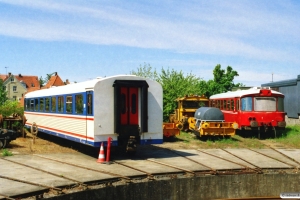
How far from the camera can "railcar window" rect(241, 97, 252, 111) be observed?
21.7 meters

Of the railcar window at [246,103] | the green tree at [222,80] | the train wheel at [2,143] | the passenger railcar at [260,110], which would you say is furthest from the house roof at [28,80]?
the train wheel at [2,143]

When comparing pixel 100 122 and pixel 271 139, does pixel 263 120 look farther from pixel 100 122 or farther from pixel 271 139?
pixel 100 122

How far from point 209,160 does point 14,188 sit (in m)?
7.43

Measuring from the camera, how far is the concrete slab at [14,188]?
909 cm

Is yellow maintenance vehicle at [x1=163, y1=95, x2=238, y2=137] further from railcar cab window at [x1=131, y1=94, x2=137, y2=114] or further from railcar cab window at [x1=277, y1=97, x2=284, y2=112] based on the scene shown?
railcar cab window at [x1=131, y1=94, x2=137, y2=114]

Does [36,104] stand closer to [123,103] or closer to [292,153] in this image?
[123,103]

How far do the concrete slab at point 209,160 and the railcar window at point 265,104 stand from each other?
21.4 ft

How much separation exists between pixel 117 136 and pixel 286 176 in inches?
231

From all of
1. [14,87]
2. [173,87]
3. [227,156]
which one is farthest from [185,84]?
[14,87]

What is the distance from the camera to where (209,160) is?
14.5 m

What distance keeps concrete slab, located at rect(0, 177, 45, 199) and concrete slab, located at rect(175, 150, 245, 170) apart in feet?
19.7

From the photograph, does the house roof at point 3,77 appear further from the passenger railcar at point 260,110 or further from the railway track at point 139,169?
the railway track at point 139,169

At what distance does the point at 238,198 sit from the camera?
1235 cm

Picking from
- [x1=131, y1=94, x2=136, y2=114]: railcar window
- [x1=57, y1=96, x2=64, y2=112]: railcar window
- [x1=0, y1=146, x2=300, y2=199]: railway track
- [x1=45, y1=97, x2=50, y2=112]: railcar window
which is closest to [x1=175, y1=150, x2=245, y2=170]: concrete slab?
[x1=0, y1=146, x2=300, y2=199]: railway track
